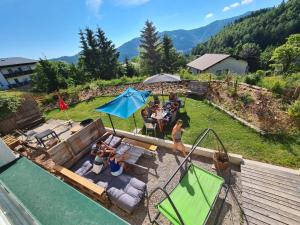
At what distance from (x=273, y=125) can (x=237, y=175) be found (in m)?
3.49

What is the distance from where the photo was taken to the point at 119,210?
211 inches

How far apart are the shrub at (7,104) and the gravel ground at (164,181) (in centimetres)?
1148

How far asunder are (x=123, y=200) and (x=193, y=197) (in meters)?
2.02

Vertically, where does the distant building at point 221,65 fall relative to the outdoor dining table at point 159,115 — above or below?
below

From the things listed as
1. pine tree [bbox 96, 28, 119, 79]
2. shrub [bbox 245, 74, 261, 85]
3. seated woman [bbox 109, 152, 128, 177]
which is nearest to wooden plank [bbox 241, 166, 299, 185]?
seated woman [bbox 109, 152, 128, 177]

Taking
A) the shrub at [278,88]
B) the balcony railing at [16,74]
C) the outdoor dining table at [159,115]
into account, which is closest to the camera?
the outdoor dining table at [159,115]

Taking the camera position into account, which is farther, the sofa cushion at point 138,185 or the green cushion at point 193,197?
the sofa cushion at point 138,185

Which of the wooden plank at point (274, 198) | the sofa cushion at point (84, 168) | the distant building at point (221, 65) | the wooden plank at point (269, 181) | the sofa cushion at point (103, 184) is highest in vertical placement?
the sofa cushion at point (84, 168)

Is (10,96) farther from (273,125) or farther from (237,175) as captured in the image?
(273,125)

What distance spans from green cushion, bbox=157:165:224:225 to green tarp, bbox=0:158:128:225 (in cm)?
285

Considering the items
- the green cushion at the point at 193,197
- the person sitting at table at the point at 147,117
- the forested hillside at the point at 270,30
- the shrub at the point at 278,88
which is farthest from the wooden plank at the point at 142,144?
the forested hillside at the point at 270,30

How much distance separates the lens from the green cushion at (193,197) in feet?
13.4

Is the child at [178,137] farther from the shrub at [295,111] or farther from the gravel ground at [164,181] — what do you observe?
the shrub at [295,111]

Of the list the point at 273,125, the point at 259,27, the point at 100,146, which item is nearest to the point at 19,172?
the point at 100,146
